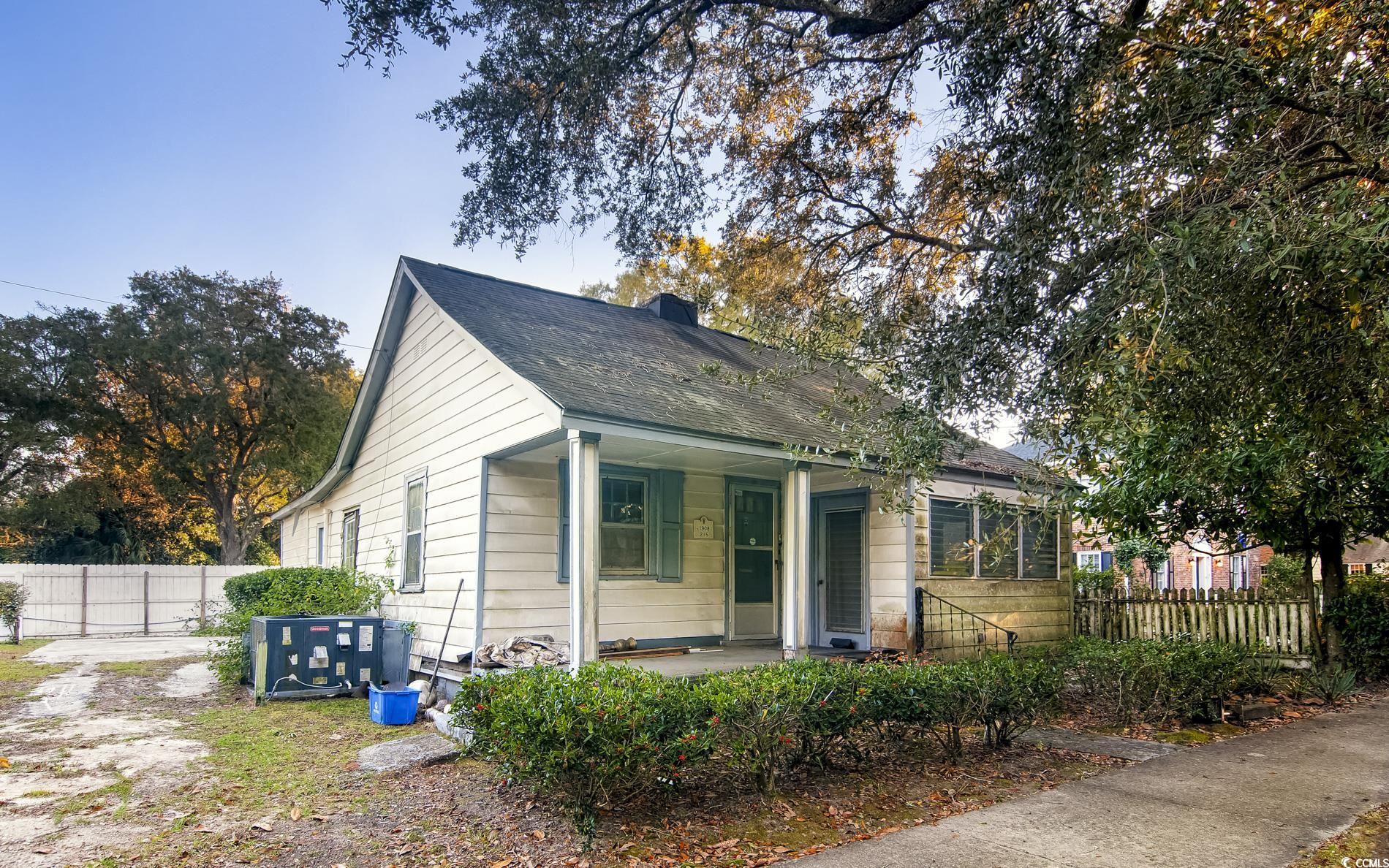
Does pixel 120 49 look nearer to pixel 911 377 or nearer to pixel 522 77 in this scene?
pixel 522 77

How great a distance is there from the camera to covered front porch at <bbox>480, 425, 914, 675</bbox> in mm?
8336

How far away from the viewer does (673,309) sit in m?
14.3

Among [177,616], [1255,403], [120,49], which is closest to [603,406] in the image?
[1255,403]

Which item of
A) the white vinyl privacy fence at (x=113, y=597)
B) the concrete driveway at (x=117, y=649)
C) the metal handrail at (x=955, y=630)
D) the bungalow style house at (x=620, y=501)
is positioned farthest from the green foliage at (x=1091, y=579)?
the white vinyl privacy fence at (x=113, y=597)

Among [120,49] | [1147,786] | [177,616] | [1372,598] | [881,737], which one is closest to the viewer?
[1147,786]

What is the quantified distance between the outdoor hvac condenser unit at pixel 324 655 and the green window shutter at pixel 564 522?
2.44 metres

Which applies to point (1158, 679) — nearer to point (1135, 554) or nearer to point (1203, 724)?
point (1203, 724)

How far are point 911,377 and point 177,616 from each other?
22937mm

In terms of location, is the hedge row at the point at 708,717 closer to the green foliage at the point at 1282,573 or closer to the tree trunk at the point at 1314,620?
the tree trunk at the point at 1314,620

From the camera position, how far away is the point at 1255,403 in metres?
4.91

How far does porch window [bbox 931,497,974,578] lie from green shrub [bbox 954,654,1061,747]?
4033mm

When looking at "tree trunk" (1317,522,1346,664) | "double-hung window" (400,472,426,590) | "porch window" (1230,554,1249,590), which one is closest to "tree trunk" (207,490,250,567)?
"double-hung window" (400,472,426,590)

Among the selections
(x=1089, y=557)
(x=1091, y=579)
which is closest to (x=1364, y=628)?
(x=1091, y=579)

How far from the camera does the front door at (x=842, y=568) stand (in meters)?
11.1
